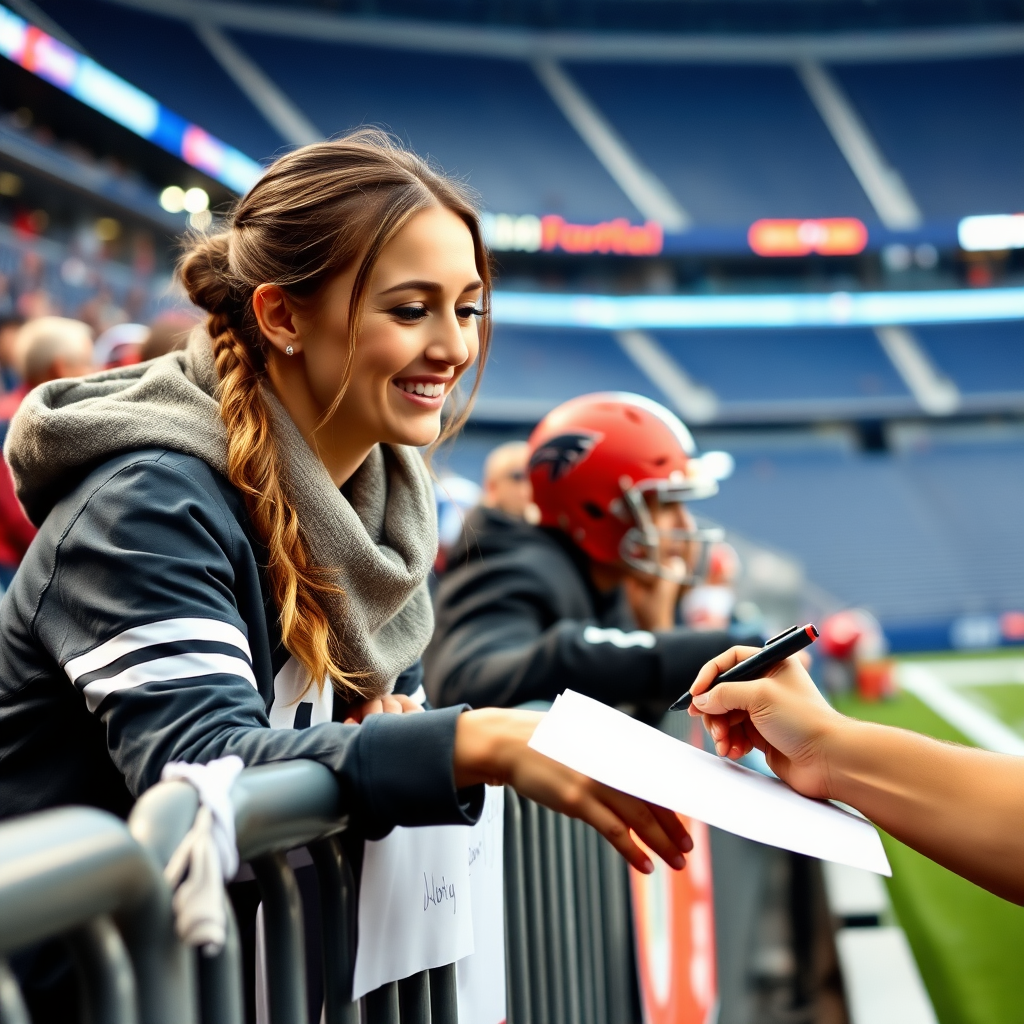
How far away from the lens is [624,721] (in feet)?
4.00

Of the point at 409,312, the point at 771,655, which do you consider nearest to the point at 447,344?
the point at 409,312

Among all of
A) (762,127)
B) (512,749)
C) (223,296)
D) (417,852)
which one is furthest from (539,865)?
(762,127)

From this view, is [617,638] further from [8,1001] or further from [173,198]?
[173,198]

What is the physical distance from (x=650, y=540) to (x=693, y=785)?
2261 mm

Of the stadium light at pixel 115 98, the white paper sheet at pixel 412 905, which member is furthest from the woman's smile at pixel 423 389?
the stadium light at pixel 115 98

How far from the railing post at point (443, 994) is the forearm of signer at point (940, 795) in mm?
499

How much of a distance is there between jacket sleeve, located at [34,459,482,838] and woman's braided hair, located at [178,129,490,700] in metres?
0.09

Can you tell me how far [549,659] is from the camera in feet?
8.57

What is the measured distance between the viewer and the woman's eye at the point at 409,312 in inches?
62.1

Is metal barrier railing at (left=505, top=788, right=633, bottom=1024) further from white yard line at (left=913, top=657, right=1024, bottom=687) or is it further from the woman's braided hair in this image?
white yard line at (left=913, top=657, right=1024, bottom=687)

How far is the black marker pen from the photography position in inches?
50.8

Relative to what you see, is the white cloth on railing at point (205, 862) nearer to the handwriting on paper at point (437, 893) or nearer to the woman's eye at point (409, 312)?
the handwriting on paper at point (437, 893)

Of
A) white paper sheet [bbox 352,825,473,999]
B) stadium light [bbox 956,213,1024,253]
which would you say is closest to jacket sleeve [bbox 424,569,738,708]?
white paper sheet [bbox 352,825,473,999]

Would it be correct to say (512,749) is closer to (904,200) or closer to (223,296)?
(223,296)
